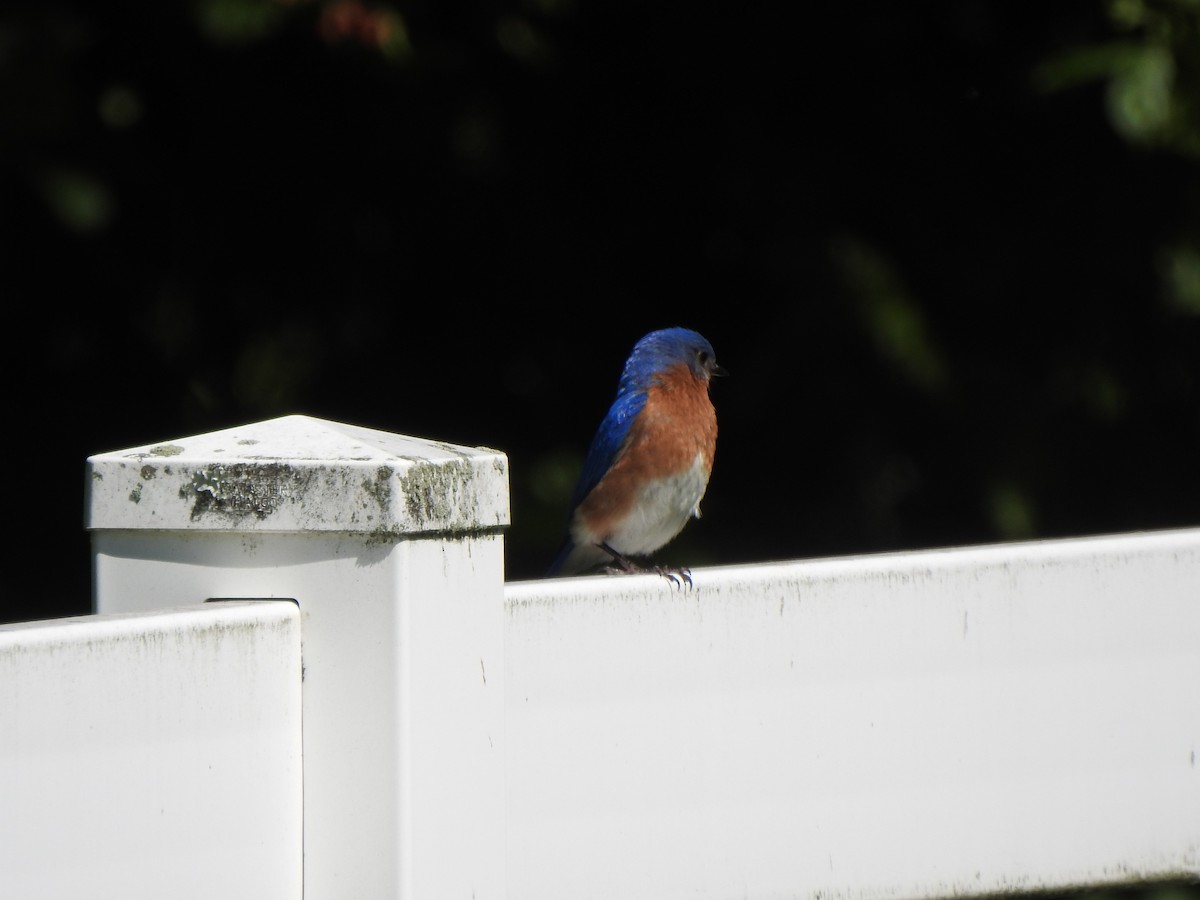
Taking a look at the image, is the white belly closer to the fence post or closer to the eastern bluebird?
the eastern bluebird

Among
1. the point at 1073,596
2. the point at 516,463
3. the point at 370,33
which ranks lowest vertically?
the point at 1073,596

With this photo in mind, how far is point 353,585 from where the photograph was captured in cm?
129

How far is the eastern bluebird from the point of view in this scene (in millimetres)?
3938

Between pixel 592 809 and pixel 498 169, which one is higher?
pixel 498 169

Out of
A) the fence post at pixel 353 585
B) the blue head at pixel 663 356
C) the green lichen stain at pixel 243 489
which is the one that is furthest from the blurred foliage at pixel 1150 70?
the green lichen stain at pixel 243 489

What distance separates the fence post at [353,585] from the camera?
1284 mm

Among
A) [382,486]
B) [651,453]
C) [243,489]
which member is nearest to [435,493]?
[382,486]

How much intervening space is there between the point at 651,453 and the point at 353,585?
8.76 ft

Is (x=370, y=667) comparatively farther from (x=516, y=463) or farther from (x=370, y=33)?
(x=516, y=463)

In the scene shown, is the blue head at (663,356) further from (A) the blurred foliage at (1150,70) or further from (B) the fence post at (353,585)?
(B) the fence post at (353,585)

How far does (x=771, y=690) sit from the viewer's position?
5.21 feet

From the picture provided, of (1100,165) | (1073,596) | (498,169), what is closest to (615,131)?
(498,169)

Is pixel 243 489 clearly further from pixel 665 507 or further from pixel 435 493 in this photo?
pixel 665 507

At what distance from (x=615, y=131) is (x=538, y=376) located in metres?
0.71
